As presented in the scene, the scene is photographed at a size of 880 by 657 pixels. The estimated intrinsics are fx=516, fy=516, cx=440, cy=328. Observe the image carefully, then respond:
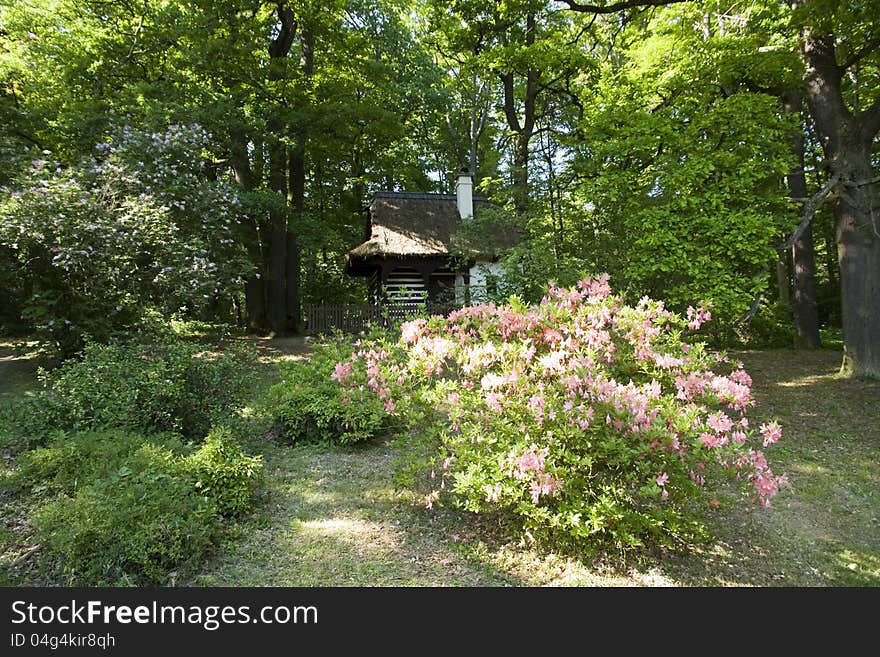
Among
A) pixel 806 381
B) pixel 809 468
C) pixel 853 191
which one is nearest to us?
pixel 809 468

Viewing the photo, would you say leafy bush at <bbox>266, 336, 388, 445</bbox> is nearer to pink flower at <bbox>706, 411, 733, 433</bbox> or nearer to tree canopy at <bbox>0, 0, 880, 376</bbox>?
tree canopy at <bbox>0, 0, 880, 376</bbox>

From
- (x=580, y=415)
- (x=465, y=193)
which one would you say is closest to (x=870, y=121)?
(x=580, y=415)

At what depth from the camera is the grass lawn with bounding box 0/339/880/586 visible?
11.2 feet

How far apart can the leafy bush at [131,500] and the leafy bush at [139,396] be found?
0.45 metres

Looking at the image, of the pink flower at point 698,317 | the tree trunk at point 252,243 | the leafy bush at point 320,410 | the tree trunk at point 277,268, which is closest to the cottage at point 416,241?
the tree trunk at point 277,268

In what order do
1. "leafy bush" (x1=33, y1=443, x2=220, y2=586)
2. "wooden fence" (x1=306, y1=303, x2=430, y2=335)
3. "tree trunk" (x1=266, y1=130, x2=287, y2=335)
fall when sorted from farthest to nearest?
"tree trunk" (x1=266, y1=130, x2=287, y2=335)
"wooden fence" (x1=306, y1=303, x2=430, y2=335)
"leafy bush" (x1=33, y1=443, x2=220, y2=586)

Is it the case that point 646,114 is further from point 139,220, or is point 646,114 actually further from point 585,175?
point 139,220

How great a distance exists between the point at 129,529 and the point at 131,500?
0.30 meters

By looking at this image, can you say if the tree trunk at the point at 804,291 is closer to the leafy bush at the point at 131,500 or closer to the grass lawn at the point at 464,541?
the grass lawn at the point at 464,541

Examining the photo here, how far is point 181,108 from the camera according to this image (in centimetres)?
1083

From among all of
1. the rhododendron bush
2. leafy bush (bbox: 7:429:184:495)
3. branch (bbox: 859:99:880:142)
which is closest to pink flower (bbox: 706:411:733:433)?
the rhododendron bush

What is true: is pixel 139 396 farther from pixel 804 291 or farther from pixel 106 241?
pixel 804 291

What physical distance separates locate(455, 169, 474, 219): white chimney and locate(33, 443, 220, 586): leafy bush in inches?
545

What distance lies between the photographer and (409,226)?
16.4 metres
